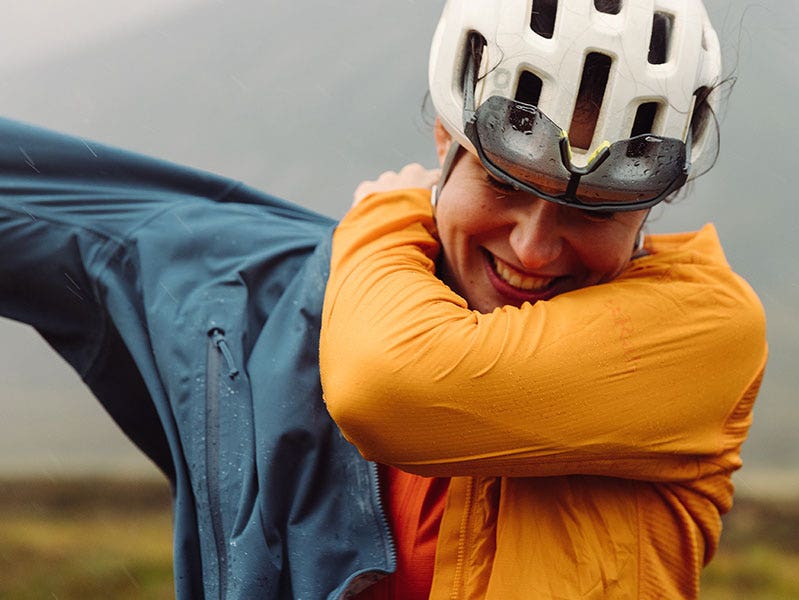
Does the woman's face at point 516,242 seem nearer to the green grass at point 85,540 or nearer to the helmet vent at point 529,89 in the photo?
the helmet vent at point 529,89

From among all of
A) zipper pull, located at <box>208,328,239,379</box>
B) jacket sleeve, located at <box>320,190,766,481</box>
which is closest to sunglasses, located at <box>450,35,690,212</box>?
jacket sleeve, located at <box>320,190,766,481</box>

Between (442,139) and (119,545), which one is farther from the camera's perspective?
(119,545)

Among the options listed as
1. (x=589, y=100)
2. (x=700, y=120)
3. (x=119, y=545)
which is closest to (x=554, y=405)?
(x=589, y=100)

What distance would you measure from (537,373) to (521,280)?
0.35 m

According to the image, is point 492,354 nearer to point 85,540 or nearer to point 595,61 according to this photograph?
A: point 595,61

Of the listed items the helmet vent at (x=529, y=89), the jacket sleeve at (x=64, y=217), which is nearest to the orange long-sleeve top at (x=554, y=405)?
the helmet vent at (x=529, y=89)

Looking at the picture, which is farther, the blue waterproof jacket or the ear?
the ear

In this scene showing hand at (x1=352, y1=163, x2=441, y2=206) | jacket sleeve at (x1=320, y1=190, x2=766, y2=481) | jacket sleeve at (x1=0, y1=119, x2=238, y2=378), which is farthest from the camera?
jacket sleeve at (x1=0, y1=119, x2=238, y2=378)

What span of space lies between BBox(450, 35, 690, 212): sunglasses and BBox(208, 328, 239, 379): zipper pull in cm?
71

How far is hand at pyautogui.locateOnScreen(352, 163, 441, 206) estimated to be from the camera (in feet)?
7.47

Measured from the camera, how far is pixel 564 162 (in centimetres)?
176

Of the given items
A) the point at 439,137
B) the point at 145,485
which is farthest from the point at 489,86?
the point at 145,485

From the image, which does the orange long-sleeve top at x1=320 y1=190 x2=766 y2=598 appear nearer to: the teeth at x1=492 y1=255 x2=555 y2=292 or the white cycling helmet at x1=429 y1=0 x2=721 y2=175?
the teeth at x1=492 y1=255 x2=555 y2=292

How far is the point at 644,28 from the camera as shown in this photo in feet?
6.03
